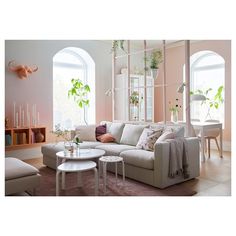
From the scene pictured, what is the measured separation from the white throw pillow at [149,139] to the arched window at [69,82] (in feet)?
8.59

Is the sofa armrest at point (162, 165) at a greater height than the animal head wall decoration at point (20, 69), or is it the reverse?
the animal head wall decoration at point (20, 69)

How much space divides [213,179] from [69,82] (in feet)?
13.1

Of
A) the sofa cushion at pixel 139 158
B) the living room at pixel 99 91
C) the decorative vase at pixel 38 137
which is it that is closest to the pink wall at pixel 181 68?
the living room at pixel 99 91

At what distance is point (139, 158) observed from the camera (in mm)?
3469

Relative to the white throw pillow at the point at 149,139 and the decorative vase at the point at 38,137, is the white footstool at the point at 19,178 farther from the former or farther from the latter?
the decorative vase at the point at 38,137

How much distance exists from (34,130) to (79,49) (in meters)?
2.23

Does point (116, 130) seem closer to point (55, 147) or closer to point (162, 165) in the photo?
point (55, 147)

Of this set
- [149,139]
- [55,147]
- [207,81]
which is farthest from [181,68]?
[55,147]

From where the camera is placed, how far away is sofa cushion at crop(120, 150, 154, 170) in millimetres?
3332

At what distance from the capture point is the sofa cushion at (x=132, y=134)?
430 centimetres
